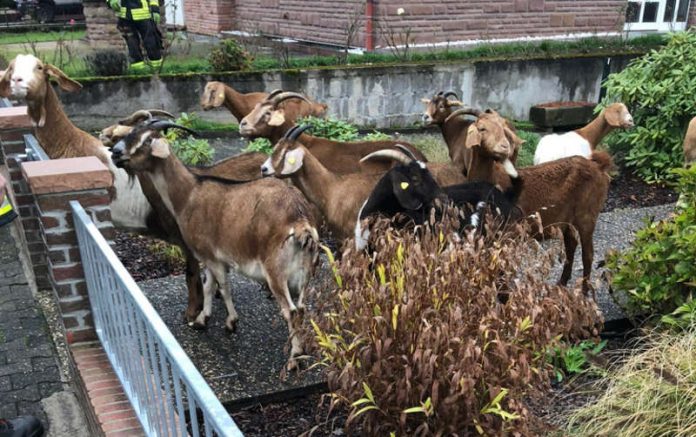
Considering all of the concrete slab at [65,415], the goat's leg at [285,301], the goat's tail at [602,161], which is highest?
the goat's tail at [602,161]

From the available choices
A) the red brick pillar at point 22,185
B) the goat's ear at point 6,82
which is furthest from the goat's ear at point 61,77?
the red brick pillar at point 22,185

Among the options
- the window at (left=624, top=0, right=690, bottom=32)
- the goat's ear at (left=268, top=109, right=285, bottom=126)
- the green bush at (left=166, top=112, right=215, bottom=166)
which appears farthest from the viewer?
the window at (left=624, top=0, right=690, bottom=32)

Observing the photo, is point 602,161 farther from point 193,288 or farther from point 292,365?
point 193,288

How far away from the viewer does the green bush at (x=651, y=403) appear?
12.1 feet

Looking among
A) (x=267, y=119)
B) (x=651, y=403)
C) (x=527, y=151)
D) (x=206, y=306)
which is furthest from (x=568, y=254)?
(x=527, y=151)

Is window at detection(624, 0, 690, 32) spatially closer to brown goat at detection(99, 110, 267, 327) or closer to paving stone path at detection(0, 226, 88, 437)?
brown goat at detection(99, 110, 267, 327)

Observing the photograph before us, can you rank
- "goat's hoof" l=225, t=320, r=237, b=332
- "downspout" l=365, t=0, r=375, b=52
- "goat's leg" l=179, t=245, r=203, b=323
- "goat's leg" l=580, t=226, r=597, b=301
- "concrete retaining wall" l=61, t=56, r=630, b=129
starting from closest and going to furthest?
"goat's hoof" l=225, t=320, r=237, b=332 < "goat's leg" l=179, t=245, r=203, b=323 < "goat's leg" l=580, t=226, r=597, b=301 < "concrete retaining wall" l=61, t=56, r=630, b=129 < "downspout" l=365, t=0, r=375, b=52

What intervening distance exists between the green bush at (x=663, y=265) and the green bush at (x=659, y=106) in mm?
4948

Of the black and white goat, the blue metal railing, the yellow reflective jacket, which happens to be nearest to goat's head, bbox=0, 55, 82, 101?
the blue metal railing

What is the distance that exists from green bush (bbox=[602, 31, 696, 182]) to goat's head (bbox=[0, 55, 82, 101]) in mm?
8095

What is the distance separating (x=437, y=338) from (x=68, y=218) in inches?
94.5

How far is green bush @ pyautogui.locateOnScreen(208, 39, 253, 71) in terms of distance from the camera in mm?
12133

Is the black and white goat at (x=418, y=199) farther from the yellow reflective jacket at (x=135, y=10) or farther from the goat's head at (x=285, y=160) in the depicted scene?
the yellow reflective jacket at (x=135, y=10)

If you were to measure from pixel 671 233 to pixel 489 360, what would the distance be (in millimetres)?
2567
